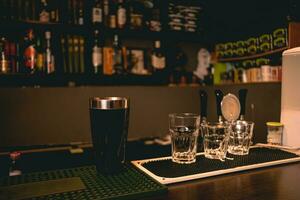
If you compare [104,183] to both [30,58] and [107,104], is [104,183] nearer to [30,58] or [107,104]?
[107,104]

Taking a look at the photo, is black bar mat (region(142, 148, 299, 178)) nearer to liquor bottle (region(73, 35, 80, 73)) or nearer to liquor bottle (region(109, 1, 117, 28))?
liquor bottle (region(73, 35, 80, 73))

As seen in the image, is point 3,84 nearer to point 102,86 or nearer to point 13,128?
point 13,128

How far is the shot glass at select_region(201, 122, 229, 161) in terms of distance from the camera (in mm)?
886

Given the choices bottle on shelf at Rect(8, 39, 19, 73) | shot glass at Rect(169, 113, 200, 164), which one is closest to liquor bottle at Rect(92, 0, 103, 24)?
bottle on shelf at Rect(8, 39, 19, 73)

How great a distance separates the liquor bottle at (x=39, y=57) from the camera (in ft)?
6.81

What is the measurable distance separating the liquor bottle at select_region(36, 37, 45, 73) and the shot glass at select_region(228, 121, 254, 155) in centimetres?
158

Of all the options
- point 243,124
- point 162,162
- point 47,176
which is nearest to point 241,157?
point 243,124

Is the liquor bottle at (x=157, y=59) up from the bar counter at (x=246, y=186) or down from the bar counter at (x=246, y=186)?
up

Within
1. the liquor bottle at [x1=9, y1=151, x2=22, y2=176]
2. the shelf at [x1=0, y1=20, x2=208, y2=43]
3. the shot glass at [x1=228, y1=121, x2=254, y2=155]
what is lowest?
the liquor bottle at [x1=9, y1=151, x2=22, y2=176]

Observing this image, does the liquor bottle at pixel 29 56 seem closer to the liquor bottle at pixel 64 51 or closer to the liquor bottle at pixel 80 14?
the liquor bottle at pixel 64 51

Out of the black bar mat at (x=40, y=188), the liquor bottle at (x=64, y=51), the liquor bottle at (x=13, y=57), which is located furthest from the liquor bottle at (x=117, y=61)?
the black bar mat at (x=40, y=188)

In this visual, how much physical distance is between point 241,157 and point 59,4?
180 centimetres

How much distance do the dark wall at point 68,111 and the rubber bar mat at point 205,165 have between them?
121cm

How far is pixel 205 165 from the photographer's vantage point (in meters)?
0.83
